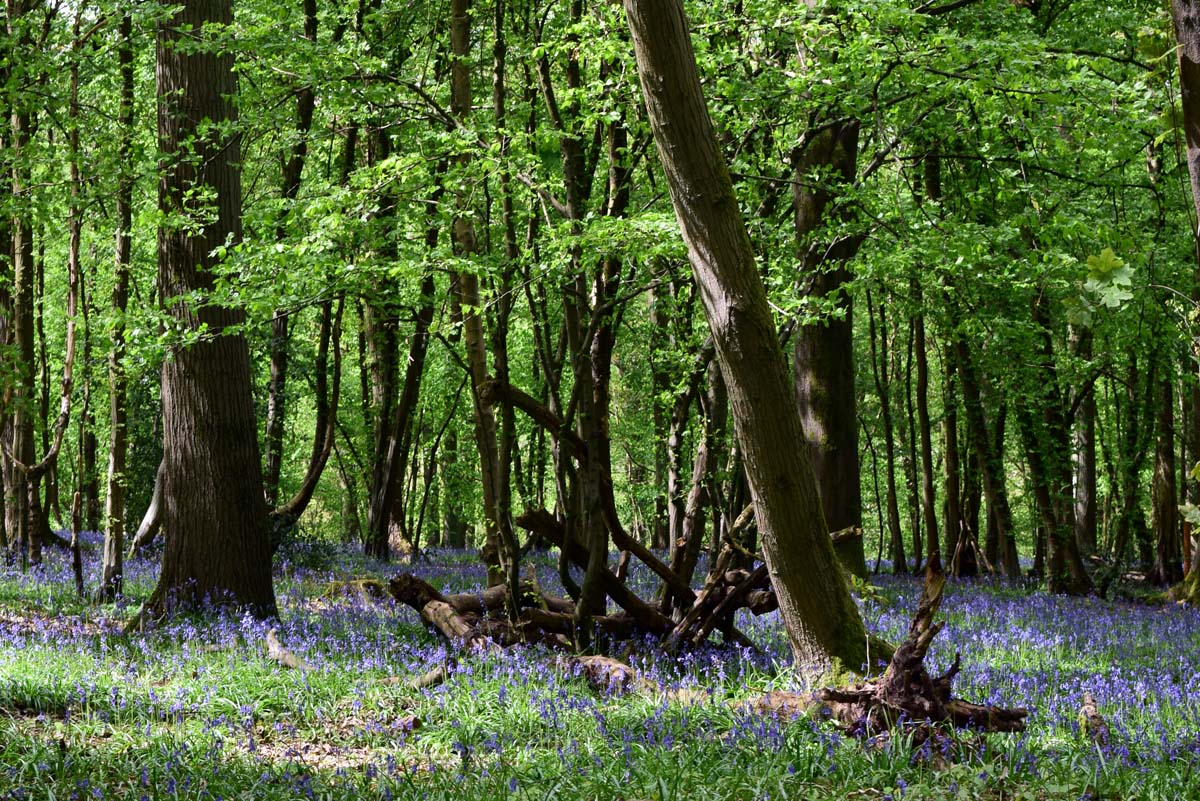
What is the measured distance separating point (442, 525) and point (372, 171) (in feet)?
108

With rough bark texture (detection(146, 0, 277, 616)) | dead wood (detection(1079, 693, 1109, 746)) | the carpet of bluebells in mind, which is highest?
rough bark texture (detection(146, 0, 277, 616))

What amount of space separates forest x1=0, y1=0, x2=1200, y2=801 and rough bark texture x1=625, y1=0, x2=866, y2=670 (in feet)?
0.06

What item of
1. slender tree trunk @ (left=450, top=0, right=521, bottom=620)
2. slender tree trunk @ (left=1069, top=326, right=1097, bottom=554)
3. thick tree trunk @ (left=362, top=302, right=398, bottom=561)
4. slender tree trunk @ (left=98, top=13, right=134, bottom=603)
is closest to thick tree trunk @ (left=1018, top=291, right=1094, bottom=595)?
slender tree trunk @ (left=1069, top=326, right=1097, bottom=554)

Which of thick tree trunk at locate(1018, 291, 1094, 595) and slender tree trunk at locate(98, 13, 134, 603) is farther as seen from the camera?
thick tree trunk at locate(1018, 291, 1094, 595)

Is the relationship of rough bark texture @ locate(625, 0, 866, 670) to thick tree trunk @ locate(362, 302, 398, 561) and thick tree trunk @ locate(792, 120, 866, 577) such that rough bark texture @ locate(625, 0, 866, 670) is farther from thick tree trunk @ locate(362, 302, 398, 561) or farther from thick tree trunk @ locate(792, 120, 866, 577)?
thick tree trunk @ locate(362, 302, 398, 561)

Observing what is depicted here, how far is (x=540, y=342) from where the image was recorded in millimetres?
7578

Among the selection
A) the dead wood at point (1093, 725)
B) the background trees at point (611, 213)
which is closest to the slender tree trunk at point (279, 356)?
the background trees at point (611, 213)

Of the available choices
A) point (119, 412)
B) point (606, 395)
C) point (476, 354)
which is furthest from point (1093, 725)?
point (119, 412)

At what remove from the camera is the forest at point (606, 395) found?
4.84 m

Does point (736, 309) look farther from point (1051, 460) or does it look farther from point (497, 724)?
point (1051, 460)

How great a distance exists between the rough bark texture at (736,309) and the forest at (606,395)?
0.02 m

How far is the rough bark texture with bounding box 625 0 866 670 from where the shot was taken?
516 centimetres

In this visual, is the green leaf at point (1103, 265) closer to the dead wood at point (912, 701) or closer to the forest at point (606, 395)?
the forest at point (606, 395)

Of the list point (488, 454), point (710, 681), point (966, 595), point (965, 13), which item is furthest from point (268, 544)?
point (965, 13)
